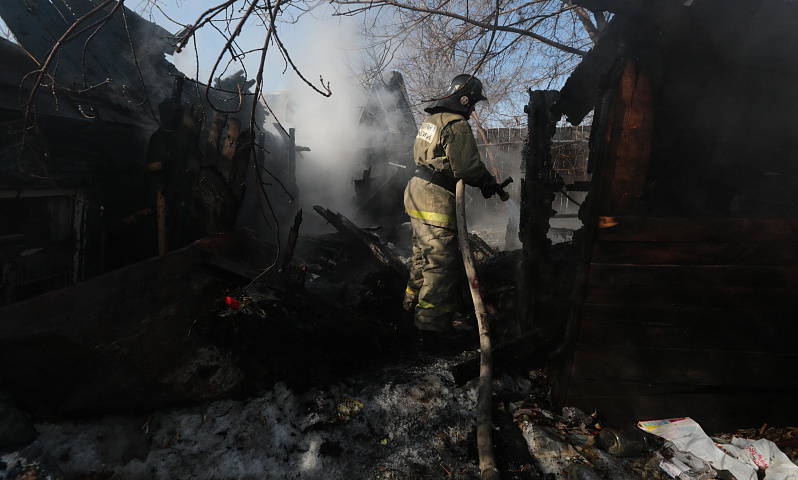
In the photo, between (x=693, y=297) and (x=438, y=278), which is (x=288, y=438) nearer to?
(x=438, y=278)

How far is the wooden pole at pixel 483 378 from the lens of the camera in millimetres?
2105

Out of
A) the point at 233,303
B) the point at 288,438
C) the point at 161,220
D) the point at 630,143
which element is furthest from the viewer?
the point at 161,220

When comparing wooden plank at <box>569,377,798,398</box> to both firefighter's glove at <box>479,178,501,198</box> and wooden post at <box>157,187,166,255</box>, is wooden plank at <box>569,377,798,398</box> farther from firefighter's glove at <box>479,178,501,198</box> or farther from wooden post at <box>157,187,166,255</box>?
wooden post at <box>157,187,166,255</box>

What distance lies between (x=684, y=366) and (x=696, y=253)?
75 centimetres

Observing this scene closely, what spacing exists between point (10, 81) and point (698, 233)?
19.9 feet

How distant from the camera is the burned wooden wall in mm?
2229

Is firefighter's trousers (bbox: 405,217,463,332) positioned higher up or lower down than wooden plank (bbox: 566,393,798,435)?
higher up

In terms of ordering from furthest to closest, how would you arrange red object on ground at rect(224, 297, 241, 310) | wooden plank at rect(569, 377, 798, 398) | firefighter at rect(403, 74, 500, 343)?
1. firefighter at rect(403, 74, 500, 343)
2. red object on ground at rect(224, 297, 241, 310)
3. wooden plank at rect(569, 377, 798, 398)

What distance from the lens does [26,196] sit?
3951 mm

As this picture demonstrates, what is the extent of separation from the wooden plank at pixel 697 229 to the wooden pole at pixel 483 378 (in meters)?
1.09

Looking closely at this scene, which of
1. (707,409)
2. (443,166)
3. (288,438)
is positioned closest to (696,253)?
(707,409)

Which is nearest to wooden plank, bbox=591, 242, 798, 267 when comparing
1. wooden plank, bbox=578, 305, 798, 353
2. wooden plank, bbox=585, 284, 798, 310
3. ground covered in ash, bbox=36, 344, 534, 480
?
wooden plank, bbox=585, 284, 798, 310

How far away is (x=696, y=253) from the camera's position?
91.0 inches

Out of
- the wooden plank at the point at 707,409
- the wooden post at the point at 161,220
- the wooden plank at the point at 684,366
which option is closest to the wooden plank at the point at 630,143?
the wooden plank at the point at 684,366
